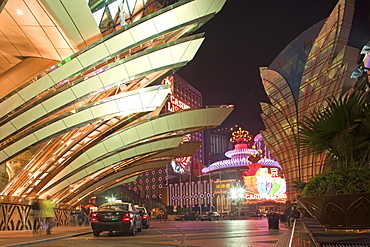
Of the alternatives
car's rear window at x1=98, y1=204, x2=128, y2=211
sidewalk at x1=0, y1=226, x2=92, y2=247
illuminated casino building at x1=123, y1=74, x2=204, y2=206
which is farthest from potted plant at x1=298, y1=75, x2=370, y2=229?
illuminated casino building at x1=123, y1=74, x2=204, y2=206

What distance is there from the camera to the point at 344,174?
26.2 ft

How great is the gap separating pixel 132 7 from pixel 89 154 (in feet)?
52.7

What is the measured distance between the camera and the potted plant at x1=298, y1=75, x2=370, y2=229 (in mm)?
7359

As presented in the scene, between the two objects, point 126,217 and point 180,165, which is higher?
point 180,165

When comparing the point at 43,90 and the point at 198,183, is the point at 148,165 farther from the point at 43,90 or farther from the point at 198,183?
the point at 198,183

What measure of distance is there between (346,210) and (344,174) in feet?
2.78

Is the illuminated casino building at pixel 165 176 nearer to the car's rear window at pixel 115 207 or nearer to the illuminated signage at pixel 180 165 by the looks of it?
the illuminated signage at pixel 180 165

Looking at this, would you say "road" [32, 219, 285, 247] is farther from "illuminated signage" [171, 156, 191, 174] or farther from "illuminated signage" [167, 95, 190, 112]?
"illuminated signage" [171, 156, 191, 174]

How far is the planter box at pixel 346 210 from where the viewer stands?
7273 millimetres

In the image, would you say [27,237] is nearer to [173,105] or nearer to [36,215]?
[36,215]

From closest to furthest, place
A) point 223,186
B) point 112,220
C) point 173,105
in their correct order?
point 112,220, point 223,186, point 173,105

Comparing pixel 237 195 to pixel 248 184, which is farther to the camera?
pixel 237 195

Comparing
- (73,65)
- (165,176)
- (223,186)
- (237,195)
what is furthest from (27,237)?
(165,176)

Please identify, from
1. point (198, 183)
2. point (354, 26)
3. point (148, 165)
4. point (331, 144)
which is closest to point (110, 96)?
point (331, 144)
